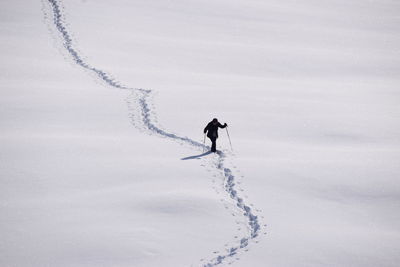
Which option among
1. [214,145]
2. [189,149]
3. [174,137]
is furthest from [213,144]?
[174,137]

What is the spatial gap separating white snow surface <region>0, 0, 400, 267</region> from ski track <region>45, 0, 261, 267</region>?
60 millimetres

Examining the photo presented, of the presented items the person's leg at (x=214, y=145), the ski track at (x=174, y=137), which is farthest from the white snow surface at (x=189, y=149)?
the person's leg at (x=214, y=145)

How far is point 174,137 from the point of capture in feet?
48.3

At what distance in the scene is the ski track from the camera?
9133mm

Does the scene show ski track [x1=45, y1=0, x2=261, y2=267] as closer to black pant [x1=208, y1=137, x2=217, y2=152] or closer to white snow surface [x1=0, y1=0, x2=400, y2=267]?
white snow surface [x1=0, y1=0, x2=400, y2=267]

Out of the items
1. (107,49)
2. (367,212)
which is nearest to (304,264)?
(367,212)

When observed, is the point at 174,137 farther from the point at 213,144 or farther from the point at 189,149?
the point at 213,144

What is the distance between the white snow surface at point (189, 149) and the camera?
9109mm

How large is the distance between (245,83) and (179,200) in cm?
1251

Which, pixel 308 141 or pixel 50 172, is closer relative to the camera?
pixel 50 172

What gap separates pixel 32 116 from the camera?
15.5 m

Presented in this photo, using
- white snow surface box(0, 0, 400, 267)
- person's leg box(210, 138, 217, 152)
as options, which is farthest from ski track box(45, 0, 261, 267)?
person's leg box(210, 138, 217, 152)

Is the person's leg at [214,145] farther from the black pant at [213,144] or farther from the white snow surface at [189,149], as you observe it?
the white snow surface at [189,149]

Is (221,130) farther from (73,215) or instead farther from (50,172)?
(73,215)
